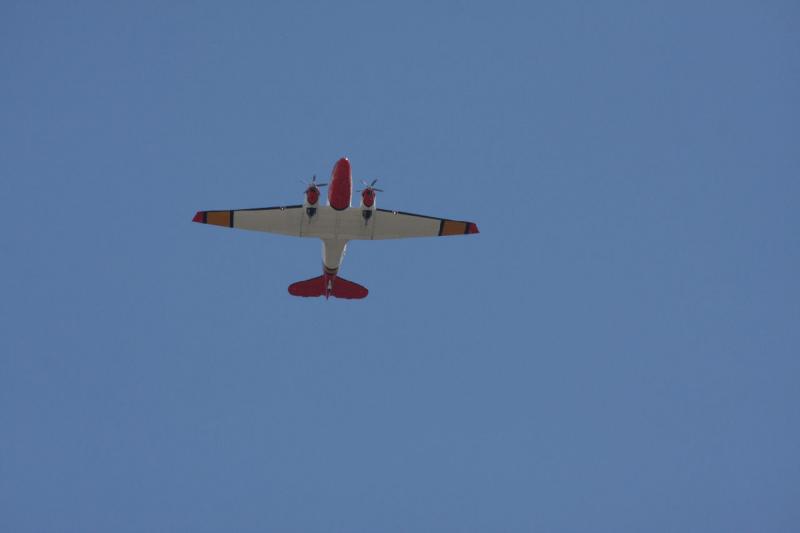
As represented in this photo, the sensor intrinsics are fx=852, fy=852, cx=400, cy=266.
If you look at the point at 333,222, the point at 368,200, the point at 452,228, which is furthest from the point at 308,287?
the point at 452,228

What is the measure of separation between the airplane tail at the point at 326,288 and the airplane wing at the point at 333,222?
4385mm

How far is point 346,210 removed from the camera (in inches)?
1582

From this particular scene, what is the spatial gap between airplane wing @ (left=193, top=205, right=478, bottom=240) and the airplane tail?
4385 mm

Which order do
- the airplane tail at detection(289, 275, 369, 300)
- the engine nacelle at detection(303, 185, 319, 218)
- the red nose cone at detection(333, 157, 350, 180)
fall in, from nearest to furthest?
the red nose cone at detection(333, 157, 350, 180) < the engine nacelle at detection(303, 185, 319, 218) < the airplane tail at detection(289, 275, 369, 300)

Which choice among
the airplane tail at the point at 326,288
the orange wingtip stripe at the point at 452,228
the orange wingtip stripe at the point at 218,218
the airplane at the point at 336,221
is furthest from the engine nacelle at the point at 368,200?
the orange wingtip stripe at the point at 218,218

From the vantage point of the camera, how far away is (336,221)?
40625mm

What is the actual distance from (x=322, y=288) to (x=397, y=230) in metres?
6.39

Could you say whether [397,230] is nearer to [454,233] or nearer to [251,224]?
[454,233]

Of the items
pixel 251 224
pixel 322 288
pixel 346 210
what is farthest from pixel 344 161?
pixel 322 288

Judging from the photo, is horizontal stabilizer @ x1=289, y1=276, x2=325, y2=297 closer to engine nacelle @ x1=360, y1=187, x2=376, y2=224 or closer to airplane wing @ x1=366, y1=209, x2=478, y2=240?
airplane wing @ x1=366, y1=209, x2=478, y2=240

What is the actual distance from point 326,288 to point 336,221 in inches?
234

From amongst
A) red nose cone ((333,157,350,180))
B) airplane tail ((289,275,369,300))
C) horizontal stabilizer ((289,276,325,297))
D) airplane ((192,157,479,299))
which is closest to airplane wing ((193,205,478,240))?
airplane ((192,157,479,299))

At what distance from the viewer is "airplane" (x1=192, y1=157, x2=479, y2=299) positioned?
4003 centimetres

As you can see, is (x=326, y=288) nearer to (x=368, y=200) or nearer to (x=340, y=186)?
(x=368, y=200)
